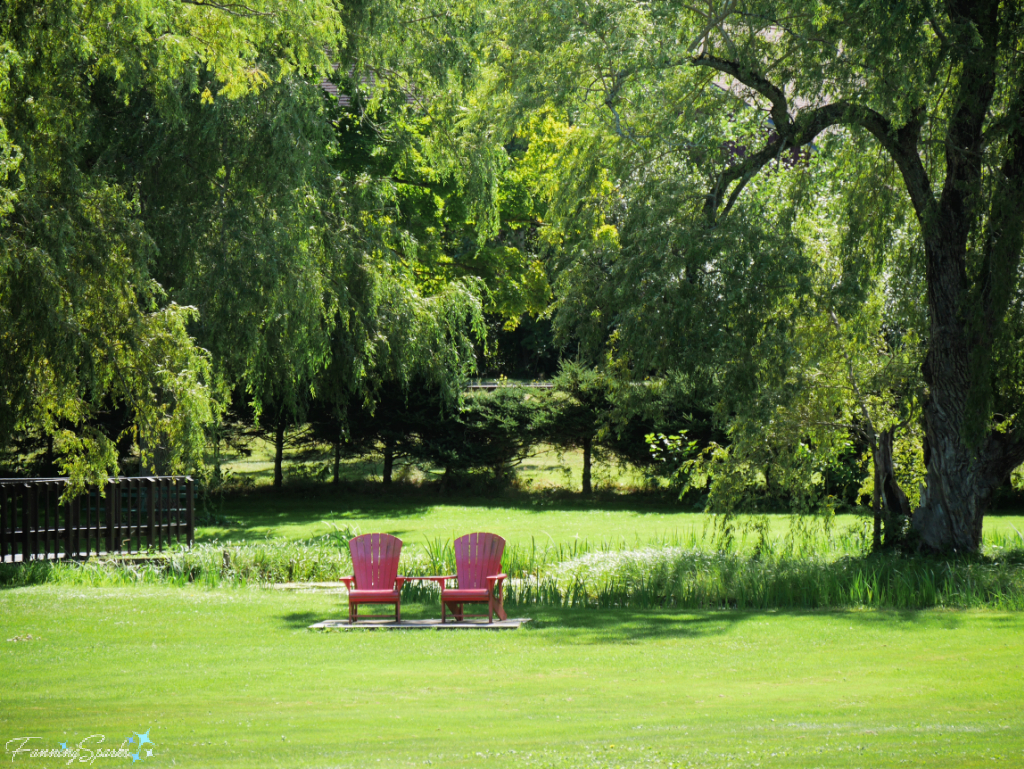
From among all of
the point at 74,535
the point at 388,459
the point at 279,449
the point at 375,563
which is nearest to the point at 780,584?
the point at 375,563

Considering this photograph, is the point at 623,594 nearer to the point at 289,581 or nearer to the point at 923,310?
the point at 289,581

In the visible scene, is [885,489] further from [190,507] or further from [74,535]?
[74,535]

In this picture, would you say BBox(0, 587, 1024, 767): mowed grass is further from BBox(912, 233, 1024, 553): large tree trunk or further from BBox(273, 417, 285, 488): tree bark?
BBox(273, 417, 285, 488): tree bark

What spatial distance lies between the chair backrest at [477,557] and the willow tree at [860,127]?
2.93 metres

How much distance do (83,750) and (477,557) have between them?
597 cm

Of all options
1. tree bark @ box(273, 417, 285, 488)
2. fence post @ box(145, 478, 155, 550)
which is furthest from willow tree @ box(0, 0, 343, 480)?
tree bark @ box(273, 417, 285, 488)

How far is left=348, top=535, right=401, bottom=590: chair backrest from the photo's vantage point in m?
10.8

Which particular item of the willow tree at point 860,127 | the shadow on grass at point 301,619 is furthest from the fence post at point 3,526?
the willow tree at point 860,127

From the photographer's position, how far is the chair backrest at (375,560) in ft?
35.4

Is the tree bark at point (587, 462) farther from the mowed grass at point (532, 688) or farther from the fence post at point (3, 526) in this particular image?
the mowed grass at point (532, 688)

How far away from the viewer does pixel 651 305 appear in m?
12.1

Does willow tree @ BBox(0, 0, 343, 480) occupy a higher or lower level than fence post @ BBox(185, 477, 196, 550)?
higher

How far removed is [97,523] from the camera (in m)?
14.9

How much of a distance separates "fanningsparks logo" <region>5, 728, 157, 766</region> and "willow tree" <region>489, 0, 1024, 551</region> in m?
7.91
